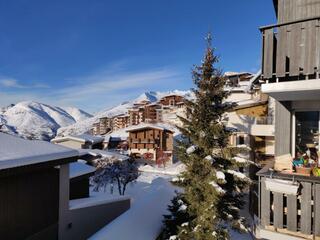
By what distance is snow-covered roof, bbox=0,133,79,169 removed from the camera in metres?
7.04

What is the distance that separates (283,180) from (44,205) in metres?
6.88

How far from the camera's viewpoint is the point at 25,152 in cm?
790

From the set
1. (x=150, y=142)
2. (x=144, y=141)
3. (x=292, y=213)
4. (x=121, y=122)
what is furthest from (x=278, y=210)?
(x=121, y=122)

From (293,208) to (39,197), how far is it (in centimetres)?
689

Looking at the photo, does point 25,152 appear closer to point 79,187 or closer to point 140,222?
point 79,187

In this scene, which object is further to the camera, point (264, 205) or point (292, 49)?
point (264, 205)

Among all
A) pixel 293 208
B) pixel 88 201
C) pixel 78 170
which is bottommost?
pixel 88 201

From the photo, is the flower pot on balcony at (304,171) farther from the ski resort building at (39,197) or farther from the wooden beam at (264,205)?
the ski resort building at (39,197)

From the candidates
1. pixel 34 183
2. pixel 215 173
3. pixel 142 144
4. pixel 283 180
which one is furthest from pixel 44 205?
→ pixel 142 144

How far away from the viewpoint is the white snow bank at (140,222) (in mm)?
8764

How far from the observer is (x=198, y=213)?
8.64 meters

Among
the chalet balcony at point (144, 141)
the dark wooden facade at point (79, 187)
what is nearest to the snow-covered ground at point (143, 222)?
the dark wooden facade at point (79, 187)

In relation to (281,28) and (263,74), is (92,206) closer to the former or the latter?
(263,74)

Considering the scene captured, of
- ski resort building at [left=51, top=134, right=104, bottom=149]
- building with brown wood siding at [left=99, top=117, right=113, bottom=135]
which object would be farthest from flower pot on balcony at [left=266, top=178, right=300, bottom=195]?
building with brown wood siding at [left=99, top=117, right=113, bottom=135]
